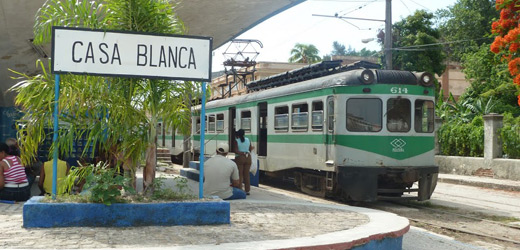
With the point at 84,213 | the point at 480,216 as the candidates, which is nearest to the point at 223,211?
the point at 84,213

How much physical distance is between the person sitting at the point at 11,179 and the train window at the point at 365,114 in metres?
6.43

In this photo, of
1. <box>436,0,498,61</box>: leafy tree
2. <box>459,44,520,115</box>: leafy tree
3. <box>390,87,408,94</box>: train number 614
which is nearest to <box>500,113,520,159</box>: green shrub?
<box>390,87,408,94</box>: train number 614

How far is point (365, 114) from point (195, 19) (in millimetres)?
6303

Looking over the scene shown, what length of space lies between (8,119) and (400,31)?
994 inches

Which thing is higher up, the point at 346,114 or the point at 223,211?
the point at 346,114

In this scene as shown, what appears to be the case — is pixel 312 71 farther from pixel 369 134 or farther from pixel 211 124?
pixel 211 124

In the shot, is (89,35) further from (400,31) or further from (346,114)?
(400,31)

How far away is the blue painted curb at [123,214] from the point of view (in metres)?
7.09

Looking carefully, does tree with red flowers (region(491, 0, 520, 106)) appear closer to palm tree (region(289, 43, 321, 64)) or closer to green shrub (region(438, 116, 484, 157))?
green shrub (region(438, 116, 484, 157))

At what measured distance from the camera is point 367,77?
12.6 meters

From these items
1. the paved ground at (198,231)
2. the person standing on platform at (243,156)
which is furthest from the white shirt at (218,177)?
the person standing on platform at (243,156)

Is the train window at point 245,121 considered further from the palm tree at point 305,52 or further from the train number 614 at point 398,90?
the palm tree at point 305,52

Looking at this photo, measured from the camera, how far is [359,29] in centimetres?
2439

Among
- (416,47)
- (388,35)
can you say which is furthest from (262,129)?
(416,47)
